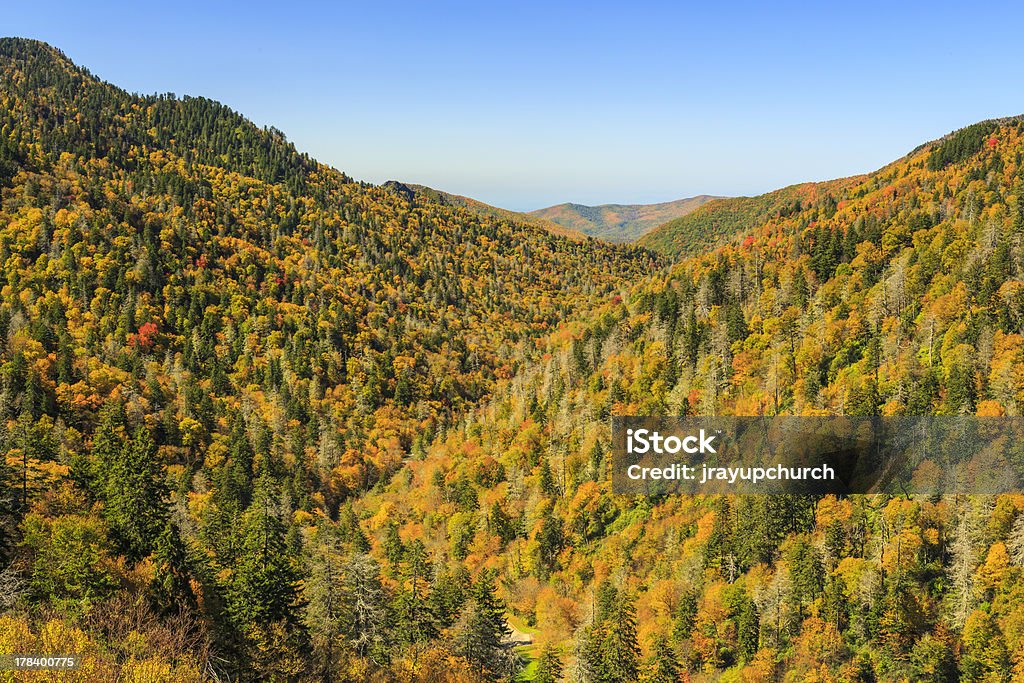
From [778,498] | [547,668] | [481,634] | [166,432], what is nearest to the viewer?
[481,634]

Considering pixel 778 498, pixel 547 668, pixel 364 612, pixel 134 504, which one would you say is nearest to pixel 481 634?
pixel 547 668

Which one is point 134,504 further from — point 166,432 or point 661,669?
point 166,432

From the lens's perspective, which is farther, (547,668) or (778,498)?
(778,498)

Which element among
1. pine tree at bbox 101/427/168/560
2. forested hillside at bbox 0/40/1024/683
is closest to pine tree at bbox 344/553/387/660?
forested hillside at bbox 0/40/1024/683

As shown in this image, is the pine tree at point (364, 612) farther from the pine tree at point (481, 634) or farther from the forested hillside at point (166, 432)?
the pine tree at point (481, 634)

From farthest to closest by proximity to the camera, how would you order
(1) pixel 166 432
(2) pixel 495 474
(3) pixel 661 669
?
(2) pixel 495 474
(1) pixel 166 432
(3) pixel 661 669

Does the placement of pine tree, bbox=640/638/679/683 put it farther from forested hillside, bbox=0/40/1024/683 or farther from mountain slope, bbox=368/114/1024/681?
forested hillside, bbox=0/40/1024/683

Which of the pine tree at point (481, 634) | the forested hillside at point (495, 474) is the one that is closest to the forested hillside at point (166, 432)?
the forested hillside at point (495, 474)

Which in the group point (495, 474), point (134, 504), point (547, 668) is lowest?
point (547, 668)
